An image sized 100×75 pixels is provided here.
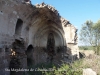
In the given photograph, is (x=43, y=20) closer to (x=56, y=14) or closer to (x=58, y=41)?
(x=56, y=14)

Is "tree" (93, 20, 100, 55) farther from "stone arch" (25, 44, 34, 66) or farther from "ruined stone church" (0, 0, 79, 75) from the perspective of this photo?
"stone arch" (25, 44, 34, 66)

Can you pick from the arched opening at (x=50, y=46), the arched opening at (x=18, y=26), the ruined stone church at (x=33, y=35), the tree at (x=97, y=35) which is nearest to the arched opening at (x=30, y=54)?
the ruined stone church at (x=33, y=35)

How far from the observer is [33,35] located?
14.0 meters

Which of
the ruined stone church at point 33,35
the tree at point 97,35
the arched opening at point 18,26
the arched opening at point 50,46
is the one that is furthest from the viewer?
the tree at point 97,35

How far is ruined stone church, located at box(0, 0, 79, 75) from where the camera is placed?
31.1ft

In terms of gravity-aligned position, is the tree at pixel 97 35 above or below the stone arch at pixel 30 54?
above

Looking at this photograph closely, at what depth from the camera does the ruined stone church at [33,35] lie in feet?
31.1

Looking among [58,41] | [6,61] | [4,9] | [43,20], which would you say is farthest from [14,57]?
[58,41]

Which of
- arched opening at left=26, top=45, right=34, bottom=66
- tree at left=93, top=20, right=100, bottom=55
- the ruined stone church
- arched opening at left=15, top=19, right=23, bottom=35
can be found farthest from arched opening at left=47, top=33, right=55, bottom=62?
tree at left=93, top=20, right=100, bottom=55

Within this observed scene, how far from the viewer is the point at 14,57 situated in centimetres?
1074

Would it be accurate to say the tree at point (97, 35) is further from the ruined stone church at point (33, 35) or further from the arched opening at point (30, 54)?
the arched opening at point (30, 54)

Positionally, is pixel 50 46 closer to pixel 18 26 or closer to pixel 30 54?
pixel 30 54

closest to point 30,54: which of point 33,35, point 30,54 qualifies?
point 30,54

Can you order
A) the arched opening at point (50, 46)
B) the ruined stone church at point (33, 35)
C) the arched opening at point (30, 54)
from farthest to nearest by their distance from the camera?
the arched opening at point (50, 46) → the arched opening at point (30, 54) → the ruined stone church at point (33, 35)
